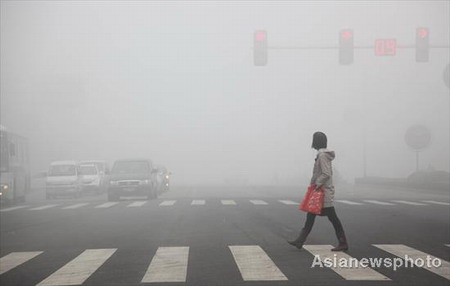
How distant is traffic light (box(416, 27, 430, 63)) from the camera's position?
21500 mm

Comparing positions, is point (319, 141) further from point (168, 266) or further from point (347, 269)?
point (168, 266)

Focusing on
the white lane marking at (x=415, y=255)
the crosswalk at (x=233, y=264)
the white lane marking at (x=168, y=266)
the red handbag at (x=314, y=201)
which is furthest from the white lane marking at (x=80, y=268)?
the white lane marking at (x=415, y=255)

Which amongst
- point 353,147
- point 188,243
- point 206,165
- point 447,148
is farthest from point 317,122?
point 188,243

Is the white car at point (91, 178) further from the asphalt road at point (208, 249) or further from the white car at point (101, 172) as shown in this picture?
the asphalt road at point (208, 249)

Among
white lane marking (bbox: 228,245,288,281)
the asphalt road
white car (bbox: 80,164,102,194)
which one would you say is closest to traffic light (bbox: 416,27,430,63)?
the asphalt road

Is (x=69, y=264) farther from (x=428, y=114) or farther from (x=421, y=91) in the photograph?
(x=421, y=91)

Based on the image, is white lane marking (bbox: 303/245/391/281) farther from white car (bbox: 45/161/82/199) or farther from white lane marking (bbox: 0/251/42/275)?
white car (bbox: 45/161/82/199)

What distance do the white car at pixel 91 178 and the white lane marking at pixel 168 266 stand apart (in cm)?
2490

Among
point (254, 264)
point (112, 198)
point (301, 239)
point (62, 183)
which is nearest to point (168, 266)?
point (254, 264)

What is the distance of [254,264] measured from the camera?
777cm

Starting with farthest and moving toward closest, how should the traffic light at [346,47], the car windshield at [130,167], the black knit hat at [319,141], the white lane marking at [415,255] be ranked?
the car windshield at [130,167], the traffic light at [346,47], the black knit hat at [319,141], the white lane marking at [415,255]

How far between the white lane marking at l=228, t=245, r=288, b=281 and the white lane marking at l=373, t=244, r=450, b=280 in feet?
6.22

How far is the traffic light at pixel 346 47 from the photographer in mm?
21734

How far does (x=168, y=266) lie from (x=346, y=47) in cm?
1588
